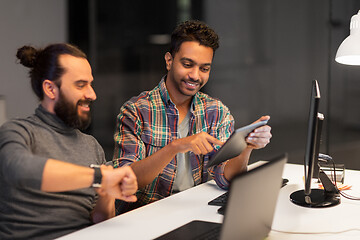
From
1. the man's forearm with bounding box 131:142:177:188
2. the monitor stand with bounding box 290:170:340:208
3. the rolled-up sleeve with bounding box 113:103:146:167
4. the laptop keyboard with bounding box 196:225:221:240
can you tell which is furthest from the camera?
the rolled-up sleeve with bounding box 113:103:146:167

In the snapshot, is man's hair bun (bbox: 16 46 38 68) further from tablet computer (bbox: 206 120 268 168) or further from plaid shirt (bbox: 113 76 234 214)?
tablet computer (bbox: 206 120 268 168)

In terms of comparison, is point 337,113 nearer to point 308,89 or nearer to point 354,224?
point 308,89

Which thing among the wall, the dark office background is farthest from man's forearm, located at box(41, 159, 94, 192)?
the dark office background

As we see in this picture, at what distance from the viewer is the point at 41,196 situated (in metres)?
1.57

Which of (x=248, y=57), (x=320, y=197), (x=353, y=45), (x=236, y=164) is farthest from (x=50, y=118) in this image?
(x=248, y=57)

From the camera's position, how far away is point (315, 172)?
79.9 inches

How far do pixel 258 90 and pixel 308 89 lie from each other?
43 centimetres

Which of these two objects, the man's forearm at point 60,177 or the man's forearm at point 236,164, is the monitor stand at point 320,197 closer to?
the man's forearm at point 236,164

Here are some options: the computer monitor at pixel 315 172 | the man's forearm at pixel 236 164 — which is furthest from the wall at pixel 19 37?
the computer monitor at pixel 315 172

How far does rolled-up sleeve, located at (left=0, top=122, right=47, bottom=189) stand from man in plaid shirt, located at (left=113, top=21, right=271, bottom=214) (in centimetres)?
74

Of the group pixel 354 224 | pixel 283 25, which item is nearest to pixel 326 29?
pixel 283 25

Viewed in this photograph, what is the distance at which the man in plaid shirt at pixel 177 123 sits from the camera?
85.5 inches

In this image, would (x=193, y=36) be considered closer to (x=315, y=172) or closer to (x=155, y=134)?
(x=155, y=134)

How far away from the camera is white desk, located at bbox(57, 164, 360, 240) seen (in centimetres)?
151
